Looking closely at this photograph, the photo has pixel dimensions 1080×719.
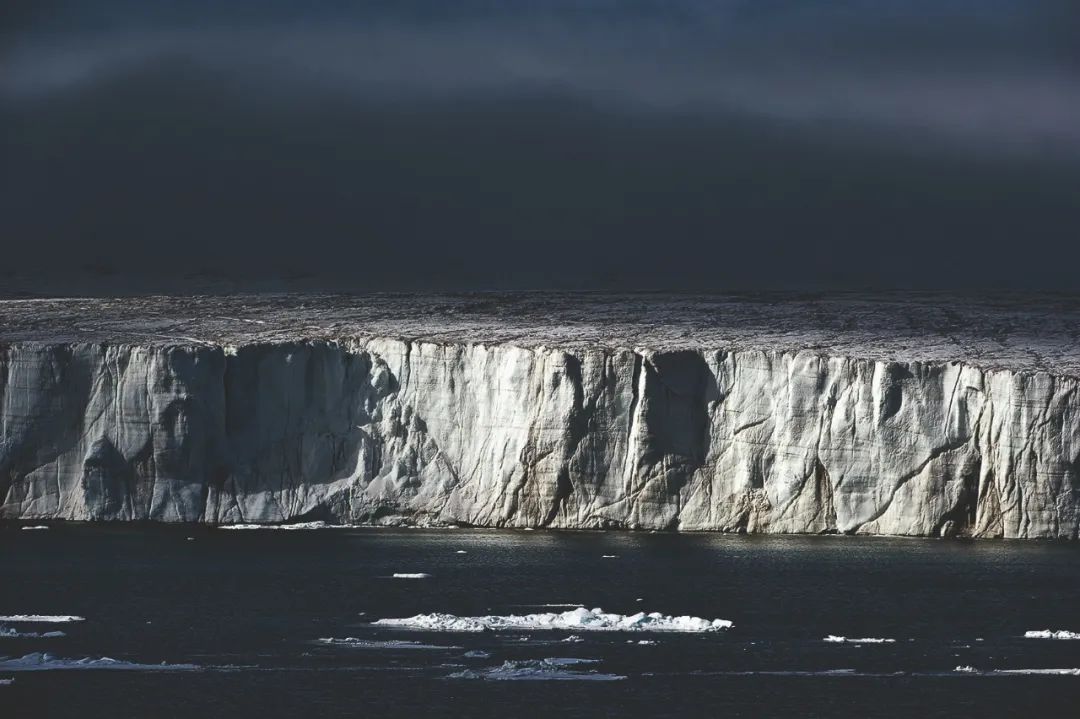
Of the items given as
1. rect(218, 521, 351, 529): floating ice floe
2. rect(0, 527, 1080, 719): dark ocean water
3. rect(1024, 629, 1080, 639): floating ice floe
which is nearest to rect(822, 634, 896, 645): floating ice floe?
rect(0, 527, 1080, 719): dark ocean water

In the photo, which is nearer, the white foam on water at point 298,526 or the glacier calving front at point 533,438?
the glacier calving front at point 533,438

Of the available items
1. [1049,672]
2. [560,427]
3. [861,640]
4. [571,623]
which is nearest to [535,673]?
[571,623]

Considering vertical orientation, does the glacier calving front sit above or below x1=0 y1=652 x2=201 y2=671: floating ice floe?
above

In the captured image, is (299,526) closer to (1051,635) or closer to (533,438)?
(533,438)

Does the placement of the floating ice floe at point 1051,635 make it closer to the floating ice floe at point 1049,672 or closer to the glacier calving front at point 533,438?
the floating ice floe at point 1049,672

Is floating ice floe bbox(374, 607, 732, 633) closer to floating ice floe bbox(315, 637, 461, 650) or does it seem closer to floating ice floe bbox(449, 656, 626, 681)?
floating ice floe bbox(315, 637, 461, 650)

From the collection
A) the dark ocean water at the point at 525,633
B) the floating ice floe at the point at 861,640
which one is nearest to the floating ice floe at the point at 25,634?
the dark ocean water at the point at 525,633

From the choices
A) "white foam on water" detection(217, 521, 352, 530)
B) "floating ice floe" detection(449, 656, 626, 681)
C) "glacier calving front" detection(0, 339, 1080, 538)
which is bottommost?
"white foam on water" detection(217, 521, 352, 530)
